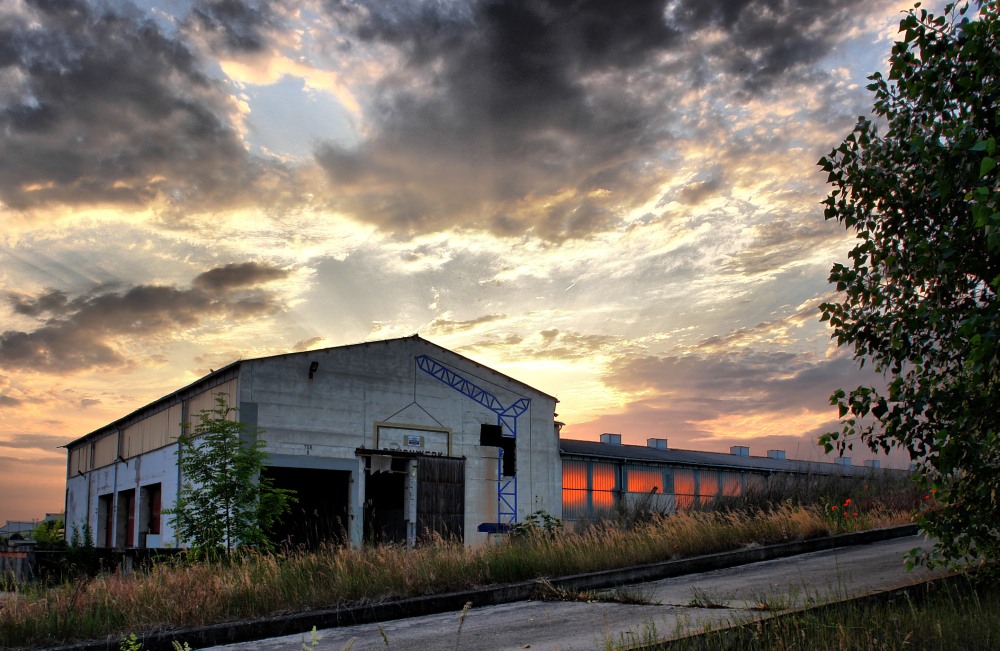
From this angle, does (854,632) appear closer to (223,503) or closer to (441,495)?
(223,503)

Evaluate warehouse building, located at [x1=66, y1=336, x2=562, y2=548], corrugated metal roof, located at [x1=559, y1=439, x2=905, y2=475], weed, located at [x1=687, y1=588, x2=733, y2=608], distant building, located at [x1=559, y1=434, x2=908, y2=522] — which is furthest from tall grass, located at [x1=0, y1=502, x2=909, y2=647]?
corrugated metal roof, located at [x1=559, y1=439, x2=905, y2=475]

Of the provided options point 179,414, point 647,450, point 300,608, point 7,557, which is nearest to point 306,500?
point 179,414

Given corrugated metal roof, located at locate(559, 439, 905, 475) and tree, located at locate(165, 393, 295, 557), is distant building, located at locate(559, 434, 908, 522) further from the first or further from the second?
tree, located at locate(165, 393, 295, 557)

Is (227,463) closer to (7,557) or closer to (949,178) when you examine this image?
(949,178)

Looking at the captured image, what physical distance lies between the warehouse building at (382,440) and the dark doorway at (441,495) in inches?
1.4

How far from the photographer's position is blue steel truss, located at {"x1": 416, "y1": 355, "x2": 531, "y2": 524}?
2991 cm

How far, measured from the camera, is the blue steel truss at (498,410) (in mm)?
29906

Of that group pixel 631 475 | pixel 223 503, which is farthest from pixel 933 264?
pixel 631 475

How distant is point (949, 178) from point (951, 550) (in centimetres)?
419

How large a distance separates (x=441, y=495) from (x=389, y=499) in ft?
8.53

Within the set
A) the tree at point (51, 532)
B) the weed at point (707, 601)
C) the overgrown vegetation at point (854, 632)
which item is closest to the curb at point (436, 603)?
the overgrown vegetation at point (854, 632)

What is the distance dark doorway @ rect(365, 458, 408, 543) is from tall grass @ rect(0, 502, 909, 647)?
13952 mm

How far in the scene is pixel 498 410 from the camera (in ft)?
102

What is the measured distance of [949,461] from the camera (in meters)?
7.92
